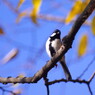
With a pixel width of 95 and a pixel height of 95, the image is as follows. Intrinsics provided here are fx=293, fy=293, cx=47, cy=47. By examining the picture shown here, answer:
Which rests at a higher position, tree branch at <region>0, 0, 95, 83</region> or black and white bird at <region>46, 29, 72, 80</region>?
black and white bird at <region>46, 29, 72, 80</region>

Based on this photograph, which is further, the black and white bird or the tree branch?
the black and white bird

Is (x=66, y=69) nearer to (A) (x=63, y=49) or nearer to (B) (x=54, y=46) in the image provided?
(B) (x=54, y=46)

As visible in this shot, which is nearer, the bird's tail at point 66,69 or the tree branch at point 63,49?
the tree branch at point 63,49

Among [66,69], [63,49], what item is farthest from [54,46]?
[63,49]

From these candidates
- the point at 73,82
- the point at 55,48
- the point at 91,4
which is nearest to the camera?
the point at 91,4

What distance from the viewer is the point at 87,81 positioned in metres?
0.85

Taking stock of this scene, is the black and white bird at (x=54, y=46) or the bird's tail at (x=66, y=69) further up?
the black and white bird at (x=54, y=46)

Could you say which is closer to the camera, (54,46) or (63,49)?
(63,49)

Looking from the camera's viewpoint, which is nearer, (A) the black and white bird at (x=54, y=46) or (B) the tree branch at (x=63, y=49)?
(B) the tree branch at (x=63, y=49)

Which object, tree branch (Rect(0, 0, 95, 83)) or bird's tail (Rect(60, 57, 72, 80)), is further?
bird's tail (Rect(60, 57, 72, 80))

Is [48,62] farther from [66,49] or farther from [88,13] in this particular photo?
[88,13]

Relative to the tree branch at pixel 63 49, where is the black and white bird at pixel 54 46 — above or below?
above

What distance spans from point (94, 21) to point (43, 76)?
0.24 metres

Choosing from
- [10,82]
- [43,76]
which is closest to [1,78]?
[10,82]
